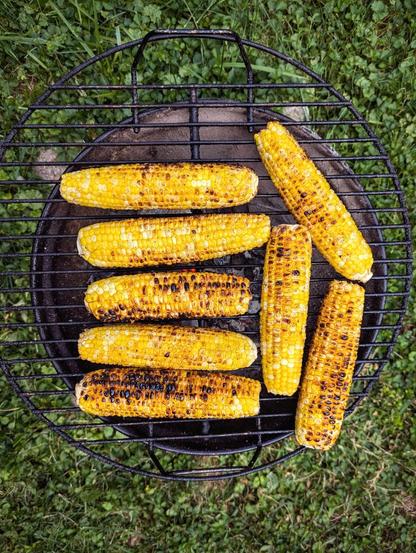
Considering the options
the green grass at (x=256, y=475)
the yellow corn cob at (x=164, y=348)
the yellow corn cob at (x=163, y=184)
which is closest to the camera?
the yellow corn cob at (x=163, y=184)

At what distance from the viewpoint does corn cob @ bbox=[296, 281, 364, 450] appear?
Answer: 108 inches

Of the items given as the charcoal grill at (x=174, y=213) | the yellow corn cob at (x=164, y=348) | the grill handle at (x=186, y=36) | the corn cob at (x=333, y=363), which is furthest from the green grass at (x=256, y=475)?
the yellow corn cob at (x=164, y=348)

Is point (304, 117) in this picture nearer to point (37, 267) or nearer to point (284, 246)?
point (284, 246)

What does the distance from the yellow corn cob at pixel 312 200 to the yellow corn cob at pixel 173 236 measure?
0.24 meters

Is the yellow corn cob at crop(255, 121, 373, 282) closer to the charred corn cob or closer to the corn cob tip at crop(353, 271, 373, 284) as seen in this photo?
the corn cob tip at crop(353, 271, 373, 284)

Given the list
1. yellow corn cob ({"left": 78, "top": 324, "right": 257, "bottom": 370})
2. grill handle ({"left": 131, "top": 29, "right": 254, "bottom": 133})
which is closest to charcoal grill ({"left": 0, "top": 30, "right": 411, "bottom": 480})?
grill handle ({"left": 131, "top": 29, "right": 254, "bottom": 133})

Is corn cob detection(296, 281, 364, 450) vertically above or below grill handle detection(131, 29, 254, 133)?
below

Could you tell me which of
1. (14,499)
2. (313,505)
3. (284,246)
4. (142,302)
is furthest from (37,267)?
(313,505)

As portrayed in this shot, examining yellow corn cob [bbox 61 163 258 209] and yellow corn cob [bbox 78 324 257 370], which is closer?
yellow corn cob [bbox 61 163 258 209]

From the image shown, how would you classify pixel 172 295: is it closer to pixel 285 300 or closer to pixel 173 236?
pixel 173 236

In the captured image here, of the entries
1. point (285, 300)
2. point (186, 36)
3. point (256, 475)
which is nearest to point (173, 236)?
point (285, 300)

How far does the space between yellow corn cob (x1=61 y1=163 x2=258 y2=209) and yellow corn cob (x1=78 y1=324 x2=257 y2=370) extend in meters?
0.70

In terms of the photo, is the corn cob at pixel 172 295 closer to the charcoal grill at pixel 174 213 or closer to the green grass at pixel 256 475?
the charcoal grill at pixel 174 213

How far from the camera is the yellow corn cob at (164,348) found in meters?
2.71
